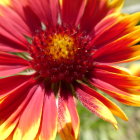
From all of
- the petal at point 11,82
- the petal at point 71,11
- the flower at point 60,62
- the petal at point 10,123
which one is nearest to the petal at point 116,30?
the flower at point 60,62

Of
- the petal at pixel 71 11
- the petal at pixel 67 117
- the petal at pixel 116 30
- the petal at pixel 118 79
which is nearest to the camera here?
the petal at pixel 67 117

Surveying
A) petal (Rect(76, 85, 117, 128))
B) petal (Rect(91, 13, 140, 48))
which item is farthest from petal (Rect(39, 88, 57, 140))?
petal (Rect(91, 13, 140, 48))

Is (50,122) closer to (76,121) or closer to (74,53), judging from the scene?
(76,121)

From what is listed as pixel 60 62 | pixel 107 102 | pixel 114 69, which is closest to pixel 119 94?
pixel 107 102

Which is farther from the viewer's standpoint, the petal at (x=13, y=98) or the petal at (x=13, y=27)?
the petal at (x=13, y=27)

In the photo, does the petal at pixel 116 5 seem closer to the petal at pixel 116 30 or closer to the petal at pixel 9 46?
the petal at pixel 116 30

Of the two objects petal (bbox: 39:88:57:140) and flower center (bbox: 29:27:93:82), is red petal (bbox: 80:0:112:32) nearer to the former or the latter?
flower center (bbox: 29:27:93:82)

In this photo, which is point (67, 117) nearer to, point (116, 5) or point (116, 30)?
point (116, 30)
